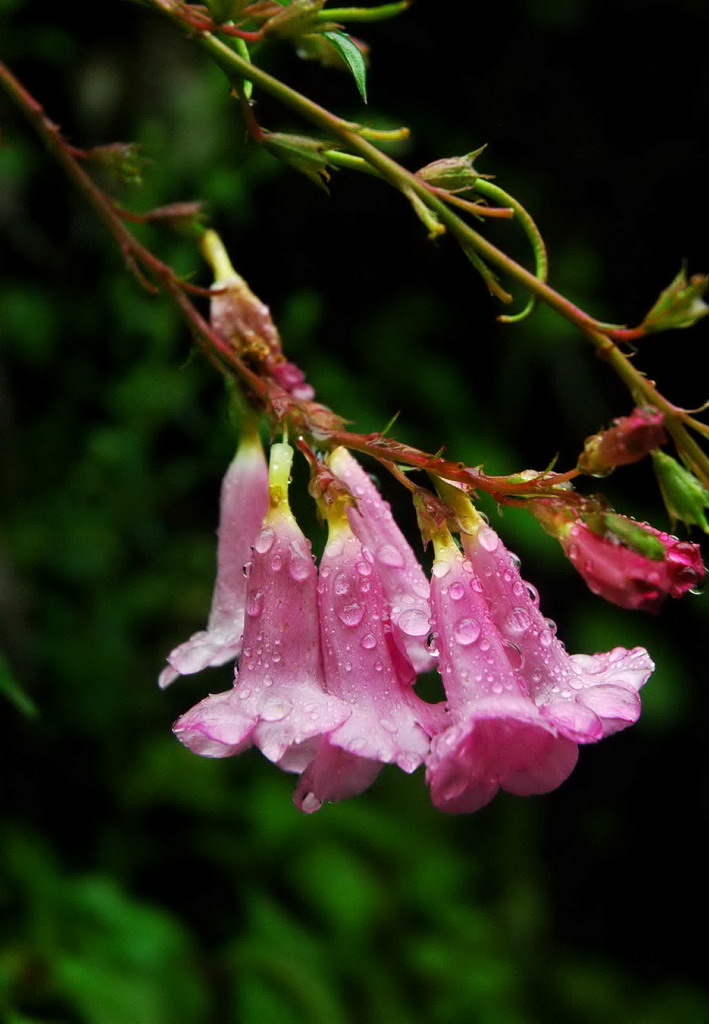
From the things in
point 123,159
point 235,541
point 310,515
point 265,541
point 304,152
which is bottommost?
point 310,515

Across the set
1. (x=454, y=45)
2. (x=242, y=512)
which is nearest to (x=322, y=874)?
(x=242, y=512)

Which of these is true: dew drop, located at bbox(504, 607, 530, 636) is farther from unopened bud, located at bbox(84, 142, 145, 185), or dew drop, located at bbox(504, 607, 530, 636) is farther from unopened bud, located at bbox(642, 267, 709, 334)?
unopened bud, located at bbox(84, 142, 145, 185)

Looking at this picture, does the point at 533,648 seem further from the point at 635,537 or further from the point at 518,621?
the point at 635,537

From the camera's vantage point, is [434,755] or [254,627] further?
[254,627]

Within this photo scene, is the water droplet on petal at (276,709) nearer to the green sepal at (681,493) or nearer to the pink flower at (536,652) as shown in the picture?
the pink flower at (536,652)

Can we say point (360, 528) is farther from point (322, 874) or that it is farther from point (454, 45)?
point (454, 45)

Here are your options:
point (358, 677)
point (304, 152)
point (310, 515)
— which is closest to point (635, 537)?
point (358, 677)
